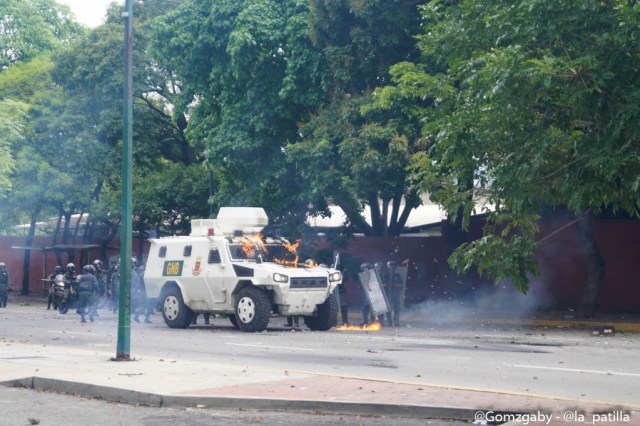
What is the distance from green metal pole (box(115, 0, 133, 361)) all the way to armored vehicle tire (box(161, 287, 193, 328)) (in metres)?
8.75

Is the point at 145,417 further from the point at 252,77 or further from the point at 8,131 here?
the point at 8,131

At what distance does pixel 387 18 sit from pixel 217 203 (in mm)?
9232

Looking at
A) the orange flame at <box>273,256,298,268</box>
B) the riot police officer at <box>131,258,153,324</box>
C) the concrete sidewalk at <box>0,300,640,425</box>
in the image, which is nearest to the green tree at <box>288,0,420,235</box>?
the orange flame at <box>273,256,298,268</box>

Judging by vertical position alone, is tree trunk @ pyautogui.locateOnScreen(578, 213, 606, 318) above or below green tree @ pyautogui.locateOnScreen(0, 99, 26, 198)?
below

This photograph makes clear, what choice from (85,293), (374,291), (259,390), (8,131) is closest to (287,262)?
(374,291)

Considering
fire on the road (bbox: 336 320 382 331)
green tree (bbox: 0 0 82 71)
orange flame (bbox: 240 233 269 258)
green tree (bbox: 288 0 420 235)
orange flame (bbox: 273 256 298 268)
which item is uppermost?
green tree (bbox: 0 0 82 71)

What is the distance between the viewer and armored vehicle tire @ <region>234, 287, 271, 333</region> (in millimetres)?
21797

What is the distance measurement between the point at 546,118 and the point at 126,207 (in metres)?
8.66

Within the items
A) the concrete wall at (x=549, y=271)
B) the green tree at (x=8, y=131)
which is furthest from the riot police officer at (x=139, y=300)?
the green tree at (x=8, y=131)

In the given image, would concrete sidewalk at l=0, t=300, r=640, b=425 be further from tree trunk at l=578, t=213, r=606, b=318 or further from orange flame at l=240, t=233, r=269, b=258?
tree trunk at l=578, t=213, r=606, b=318

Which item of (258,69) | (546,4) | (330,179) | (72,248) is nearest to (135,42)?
(72,248)

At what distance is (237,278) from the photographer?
22281 millimetres

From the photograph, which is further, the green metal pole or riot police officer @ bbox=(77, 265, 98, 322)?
riot police officer @ bbox=(77, 265, 98, 322)

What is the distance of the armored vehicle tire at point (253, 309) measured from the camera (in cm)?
2180
